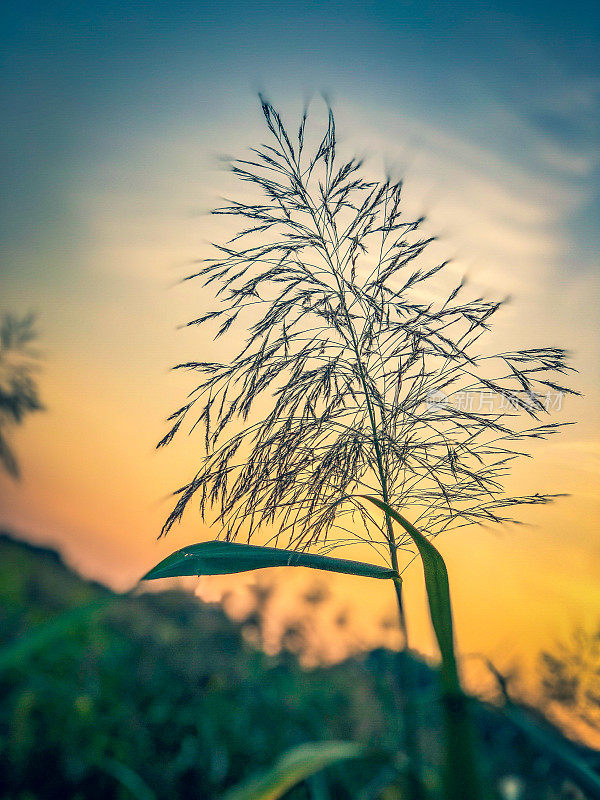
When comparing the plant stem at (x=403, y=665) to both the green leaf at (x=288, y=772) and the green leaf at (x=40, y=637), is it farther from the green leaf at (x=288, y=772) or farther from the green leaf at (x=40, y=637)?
the green leaf at (x=40, y=637)

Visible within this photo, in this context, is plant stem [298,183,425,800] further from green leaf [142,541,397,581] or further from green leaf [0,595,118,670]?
green leaf [0,595,118,670]

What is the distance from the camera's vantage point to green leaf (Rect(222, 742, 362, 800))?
0.40 m

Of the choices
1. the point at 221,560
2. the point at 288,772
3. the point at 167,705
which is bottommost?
the point at 167,705

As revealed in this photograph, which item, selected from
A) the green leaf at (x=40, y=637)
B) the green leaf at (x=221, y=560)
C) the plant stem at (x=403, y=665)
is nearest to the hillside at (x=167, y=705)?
the plant stem at (x=403, y=665)

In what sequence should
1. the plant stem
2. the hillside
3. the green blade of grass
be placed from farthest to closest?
1. the hillside
2. the plant stem
3. the green blade of grass

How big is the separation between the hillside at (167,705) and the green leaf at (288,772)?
0.47 meters

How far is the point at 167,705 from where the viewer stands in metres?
1.12

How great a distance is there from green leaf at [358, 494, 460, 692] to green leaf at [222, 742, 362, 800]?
120 millimetres

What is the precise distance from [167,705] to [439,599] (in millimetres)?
937

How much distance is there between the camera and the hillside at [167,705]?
90 cm

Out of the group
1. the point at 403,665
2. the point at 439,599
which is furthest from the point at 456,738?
the point at 403,665

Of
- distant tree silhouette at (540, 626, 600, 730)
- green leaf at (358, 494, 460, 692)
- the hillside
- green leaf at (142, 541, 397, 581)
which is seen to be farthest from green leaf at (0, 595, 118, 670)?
distant tree silhouette at (540, 626, 600, 730)

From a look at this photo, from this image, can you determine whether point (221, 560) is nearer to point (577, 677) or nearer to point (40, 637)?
point (40, 637)

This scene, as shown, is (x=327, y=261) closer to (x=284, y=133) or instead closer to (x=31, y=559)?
(x=284, y=133)
